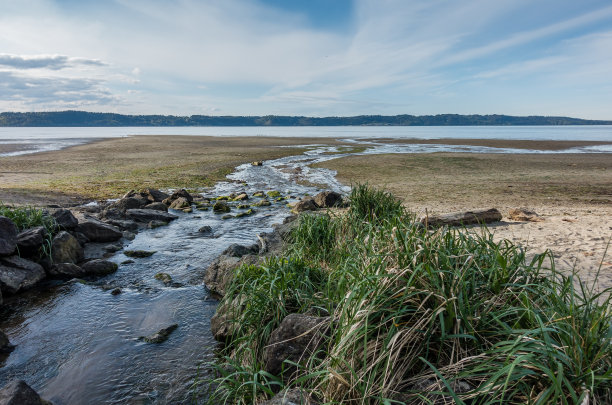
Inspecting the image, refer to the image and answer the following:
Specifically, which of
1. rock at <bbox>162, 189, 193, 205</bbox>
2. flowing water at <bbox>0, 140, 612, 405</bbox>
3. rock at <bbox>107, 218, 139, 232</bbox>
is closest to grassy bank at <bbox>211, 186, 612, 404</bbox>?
flowing water at <bbox>0, 140, 612, 405</bbox>

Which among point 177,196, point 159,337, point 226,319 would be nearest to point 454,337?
point 226,319

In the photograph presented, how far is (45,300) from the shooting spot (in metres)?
8.62

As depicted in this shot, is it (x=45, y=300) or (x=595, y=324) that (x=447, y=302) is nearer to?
(x=595, y=324)

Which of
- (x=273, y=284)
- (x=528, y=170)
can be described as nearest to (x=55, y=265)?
(x=273, y=284)

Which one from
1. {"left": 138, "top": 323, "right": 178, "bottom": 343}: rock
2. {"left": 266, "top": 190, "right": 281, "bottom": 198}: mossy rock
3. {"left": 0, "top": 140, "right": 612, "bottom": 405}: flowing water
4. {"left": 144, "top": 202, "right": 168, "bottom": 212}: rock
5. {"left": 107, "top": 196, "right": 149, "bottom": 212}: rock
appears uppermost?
{"left": 107, "top": 196, "right": 149, "bottom": 212}: rock

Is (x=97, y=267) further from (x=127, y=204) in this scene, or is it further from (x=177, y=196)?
(x=177, y=196)

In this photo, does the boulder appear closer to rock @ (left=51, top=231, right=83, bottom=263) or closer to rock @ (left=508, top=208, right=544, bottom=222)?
rock @ (left=51, top=231, right=83, bottom=263)

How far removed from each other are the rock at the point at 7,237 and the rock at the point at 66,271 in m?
1.11

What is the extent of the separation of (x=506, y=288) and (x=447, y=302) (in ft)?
2.96

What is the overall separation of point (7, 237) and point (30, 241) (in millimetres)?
721

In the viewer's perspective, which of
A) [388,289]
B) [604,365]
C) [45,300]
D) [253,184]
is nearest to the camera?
[604,365]

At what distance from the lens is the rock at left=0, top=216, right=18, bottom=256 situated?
8864 mm

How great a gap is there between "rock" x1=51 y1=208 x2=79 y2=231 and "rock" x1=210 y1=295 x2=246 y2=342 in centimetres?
784

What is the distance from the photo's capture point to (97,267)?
1014 cm
